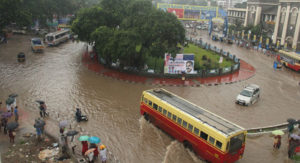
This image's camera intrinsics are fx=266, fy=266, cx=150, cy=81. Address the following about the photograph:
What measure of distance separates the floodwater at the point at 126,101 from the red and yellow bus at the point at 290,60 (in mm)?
1128

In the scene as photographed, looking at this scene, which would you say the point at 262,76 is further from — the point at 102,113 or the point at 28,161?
the point at 28,161

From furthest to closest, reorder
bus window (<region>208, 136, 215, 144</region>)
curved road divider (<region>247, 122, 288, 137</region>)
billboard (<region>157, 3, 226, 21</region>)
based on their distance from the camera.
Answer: billboard (<region>157, 3, 226, 21</region>)
curved road divider (<region>247, 122, 288, 137</region>)
bus window (<region>208, 136, 215, 144</region>)

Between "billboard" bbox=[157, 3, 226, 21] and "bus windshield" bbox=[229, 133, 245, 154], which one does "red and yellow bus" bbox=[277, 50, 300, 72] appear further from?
"billboard" bbox=[157, 3, 226, 21]

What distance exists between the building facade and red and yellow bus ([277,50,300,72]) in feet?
32.0

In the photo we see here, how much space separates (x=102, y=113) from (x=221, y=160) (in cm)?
1090

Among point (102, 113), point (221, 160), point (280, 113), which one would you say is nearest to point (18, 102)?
point (102, 113)

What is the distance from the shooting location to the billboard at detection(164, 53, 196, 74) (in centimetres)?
3131

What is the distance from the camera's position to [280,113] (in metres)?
24.0

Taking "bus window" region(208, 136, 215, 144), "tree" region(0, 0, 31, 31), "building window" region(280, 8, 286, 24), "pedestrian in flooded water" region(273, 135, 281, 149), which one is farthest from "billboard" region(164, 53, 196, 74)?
"building window" region(280, 8, 286, 24)

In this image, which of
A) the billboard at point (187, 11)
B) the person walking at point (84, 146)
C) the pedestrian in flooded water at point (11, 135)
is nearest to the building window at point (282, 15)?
the billboard at point (187, 11)

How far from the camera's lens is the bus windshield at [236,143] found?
47.1ft

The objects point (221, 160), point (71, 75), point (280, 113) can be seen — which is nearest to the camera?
point (221, 160)

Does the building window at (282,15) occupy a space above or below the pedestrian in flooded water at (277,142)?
above

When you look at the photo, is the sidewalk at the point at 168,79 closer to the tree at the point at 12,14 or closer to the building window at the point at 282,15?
the tree at the point at 12,14
